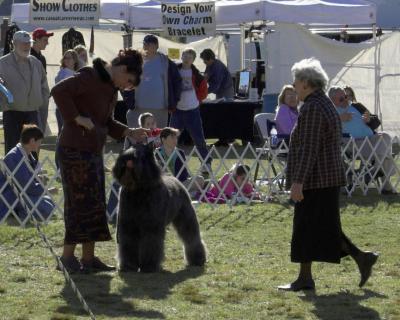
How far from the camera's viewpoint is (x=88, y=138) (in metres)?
6.42

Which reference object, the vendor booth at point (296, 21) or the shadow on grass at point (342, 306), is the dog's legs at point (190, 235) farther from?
the vendor booth at point (296, 21)

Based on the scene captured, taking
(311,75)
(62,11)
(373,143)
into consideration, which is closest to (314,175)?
(311,75)

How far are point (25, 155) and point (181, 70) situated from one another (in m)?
3.53

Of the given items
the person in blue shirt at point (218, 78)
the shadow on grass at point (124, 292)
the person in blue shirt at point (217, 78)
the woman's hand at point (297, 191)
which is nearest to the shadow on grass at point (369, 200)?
the shadow on grass at point (124, 292)

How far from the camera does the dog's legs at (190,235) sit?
275 inches

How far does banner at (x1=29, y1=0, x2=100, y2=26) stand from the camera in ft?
57.3

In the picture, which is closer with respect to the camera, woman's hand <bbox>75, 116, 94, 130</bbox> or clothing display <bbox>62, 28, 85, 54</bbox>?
woman's hand <bbox>75, 116, 94, 130</bbox>

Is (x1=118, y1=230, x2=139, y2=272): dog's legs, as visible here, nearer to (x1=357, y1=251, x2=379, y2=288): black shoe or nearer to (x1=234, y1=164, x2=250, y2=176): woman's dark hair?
(x1=357, y1=251, x2=379, y2=288): black shoe

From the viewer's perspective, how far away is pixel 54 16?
57.5 ft

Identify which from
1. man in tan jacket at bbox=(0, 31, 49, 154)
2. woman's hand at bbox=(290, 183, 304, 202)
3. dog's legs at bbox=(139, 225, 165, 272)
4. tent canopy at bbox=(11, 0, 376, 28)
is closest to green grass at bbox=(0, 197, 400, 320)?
dog's legs at bbox=(139, 225, 165, 272)

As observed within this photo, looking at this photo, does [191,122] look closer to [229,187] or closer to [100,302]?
[229,187]

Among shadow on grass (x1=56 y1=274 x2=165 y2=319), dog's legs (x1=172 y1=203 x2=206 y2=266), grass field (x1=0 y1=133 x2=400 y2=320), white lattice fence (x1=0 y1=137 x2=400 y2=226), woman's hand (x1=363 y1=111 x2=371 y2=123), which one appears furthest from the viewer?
woman's hand (x1=363 y1=111 x2=371 y2=123)

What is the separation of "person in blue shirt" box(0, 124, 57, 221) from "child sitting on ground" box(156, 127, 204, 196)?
4.22 ft

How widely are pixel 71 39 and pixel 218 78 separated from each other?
3232 millimetres
